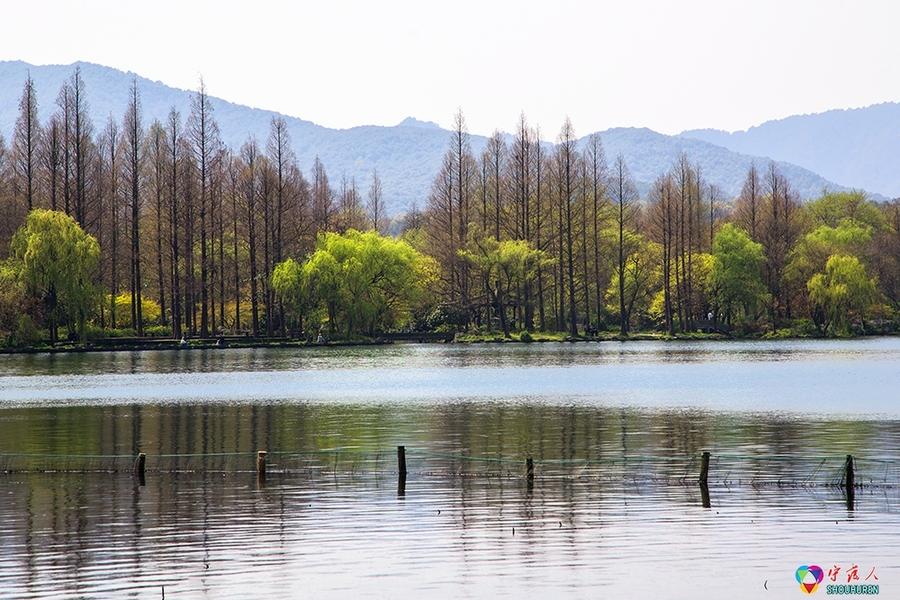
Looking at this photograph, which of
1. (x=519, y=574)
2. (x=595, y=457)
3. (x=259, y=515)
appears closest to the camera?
(x=519, y=574)

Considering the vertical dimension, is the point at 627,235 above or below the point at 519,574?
above

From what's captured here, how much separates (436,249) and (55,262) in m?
35.1

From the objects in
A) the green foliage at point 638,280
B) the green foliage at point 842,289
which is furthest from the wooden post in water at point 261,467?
the green foliage at point 638,280

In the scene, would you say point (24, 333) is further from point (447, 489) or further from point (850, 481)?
point (850, 481)

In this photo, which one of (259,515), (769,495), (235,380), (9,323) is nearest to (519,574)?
(259,515)

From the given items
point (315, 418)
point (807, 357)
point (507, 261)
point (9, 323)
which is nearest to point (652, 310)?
point (507, 261)

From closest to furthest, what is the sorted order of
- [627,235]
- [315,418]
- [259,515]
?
[259,515], [315,418], [627,235]

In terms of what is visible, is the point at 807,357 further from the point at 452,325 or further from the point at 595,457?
the point at 595,457

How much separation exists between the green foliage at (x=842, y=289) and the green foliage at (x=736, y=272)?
183 inches

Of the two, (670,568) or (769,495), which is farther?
(769,495)

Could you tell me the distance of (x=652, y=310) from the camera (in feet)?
344

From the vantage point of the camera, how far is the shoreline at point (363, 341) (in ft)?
259

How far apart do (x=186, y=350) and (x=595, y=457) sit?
57.6 m

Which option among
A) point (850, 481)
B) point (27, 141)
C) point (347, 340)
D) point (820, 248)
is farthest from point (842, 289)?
point (850, 481)
